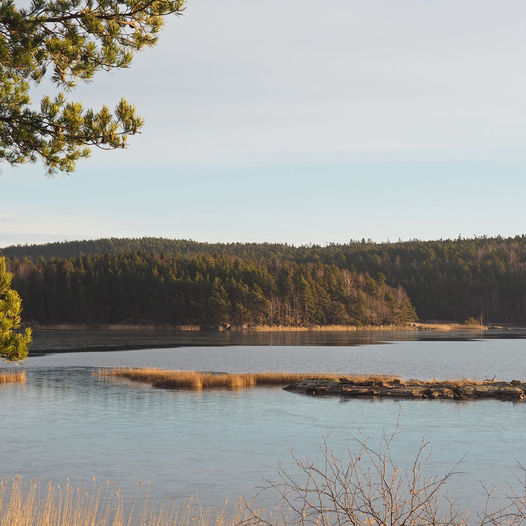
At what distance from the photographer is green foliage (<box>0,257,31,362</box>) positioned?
13.2m

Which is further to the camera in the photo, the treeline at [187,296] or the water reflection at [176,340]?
the treeline at [187,296]

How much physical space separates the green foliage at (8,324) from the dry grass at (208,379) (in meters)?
36.7

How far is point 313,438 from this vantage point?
3009 cm

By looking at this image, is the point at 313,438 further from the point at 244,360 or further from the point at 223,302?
the point at 223,302

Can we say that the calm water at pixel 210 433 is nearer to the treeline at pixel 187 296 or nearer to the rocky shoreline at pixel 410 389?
the rocky shoreline at pixel 410 389

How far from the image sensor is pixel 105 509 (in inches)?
735

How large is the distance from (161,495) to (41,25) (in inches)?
518

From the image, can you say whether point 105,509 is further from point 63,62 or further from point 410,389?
point 410,389

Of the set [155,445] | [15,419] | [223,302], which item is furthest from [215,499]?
[223,302]

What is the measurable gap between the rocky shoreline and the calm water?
7.44 feet

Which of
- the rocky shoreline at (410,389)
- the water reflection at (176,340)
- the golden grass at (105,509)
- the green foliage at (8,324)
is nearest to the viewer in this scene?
Answer: the green foliage at (8,324)

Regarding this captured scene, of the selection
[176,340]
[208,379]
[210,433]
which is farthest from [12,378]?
[176,340]

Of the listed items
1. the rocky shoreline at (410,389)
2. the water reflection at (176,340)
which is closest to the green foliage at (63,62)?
the rocky shoreline at (410,389)

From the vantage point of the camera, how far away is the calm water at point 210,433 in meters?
22.9
